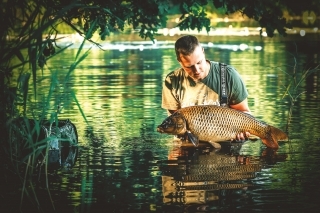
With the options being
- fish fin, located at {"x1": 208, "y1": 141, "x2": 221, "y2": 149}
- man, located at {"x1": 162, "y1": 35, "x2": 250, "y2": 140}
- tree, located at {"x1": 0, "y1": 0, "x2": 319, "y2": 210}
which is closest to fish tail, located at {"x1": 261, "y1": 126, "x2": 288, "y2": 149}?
man, located at {"x1": 162, "y1": 35, "x2": 250, "y2": 140}

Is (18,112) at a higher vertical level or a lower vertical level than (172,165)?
higher

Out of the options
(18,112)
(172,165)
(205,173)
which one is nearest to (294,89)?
(172,165)

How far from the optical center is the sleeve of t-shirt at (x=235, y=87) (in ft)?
39.5

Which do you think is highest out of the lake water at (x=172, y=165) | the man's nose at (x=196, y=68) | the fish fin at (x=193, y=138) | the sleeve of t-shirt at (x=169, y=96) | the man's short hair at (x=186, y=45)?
the man's short hair at (x=186, y=45)

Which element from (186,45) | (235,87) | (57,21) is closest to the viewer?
(57,21)

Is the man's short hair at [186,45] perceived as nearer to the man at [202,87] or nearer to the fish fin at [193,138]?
the man at [202,87]

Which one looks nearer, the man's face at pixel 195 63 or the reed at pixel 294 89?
the man's face at pixel 195 63

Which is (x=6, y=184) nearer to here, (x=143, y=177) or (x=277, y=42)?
(x=143, y=177)

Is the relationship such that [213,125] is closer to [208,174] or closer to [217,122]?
[217,122]

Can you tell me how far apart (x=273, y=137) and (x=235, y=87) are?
0.70m

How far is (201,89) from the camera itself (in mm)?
12125

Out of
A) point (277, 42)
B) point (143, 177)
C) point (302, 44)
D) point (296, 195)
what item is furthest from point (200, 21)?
A: point (277, 42)

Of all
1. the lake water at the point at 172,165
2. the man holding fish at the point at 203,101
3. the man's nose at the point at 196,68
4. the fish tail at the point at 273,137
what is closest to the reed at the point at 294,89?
the lake water at the point at 172,165

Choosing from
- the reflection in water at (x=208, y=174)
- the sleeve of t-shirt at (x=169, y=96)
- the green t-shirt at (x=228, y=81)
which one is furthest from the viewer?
the sleeve of t-shirt at (x=169, y=96)
